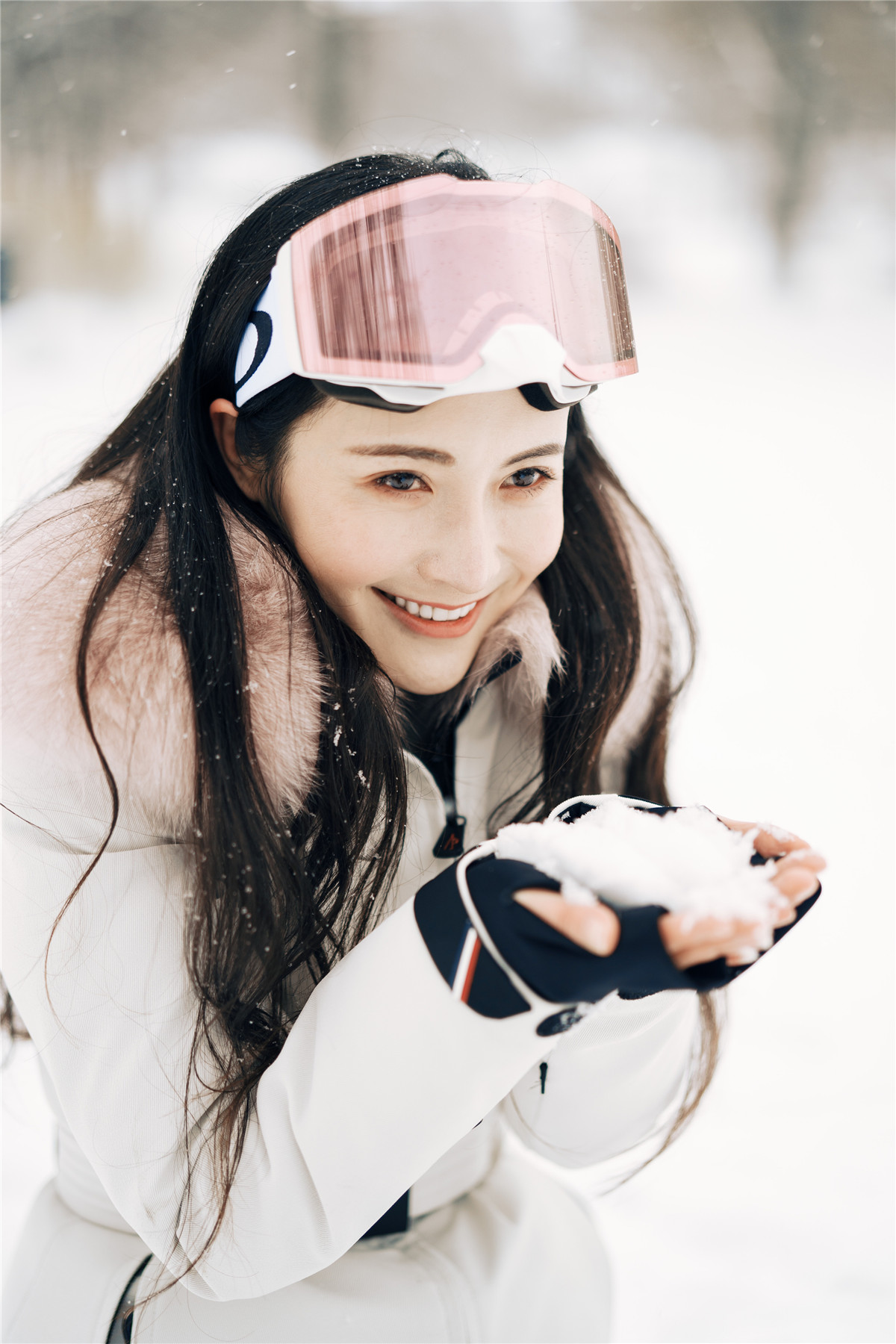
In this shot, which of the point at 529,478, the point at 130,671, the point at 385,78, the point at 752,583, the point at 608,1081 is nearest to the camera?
the point at 130,671

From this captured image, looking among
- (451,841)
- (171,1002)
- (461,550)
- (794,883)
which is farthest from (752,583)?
(171,1002)

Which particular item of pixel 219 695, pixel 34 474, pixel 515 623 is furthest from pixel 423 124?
pixel 219 695

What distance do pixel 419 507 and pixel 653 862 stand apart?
14.5 inches

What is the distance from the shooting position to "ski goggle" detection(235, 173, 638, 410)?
28.8 inches

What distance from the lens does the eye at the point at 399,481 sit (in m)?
0.81

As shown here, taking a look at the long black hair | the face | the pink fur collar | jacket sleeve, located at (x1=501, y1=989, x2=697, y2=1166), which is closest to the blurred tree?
the long black hair

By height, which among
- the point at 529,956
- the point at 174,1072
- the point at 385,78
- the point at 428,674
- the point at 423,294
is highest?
the point at 385,78

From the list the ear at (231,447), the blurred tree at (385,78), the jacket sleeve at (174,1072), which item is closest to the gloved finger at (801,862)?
the jacket sleeve at (174,1072)

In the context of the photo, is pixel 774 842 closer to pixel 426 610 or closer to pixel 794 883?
pixel 794 883

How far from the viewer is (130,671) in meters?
0.73

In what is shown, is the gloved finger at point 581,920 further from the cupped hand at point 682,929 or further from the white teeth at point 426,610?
the white teeth at point 426,610

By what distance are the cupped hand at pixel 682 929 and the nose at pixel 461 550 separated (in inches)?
12.6

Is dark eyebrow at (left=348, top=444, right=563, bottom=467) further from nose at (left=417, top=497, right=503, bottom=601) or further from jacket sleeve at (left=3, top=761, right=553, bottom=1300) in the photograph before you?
jacket sleeve at (left=3, top=761, right=553, bottom=1300)

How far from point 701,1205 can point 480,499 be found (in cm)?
134
